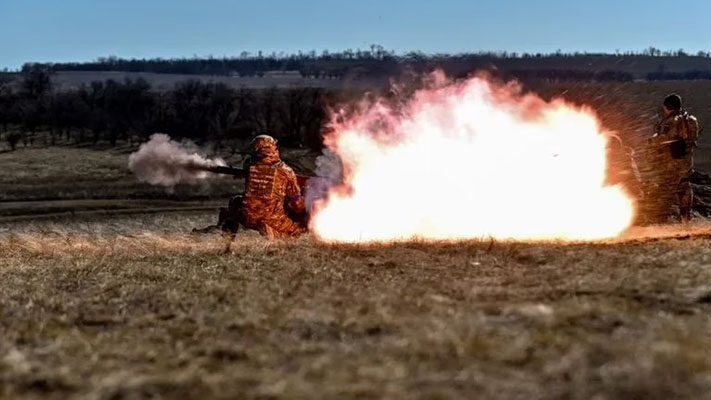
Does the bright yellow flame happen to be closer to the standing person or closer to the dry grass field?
the standing person

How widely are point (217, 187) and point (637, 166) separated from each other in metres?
41.2

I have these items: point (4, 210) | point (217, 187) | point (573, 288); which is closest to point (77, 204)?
point (4, 210)

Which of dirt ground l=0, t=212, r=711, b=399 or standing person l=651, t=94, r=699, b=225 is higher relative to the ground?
standing person l=651, t=94, r=699, b=225

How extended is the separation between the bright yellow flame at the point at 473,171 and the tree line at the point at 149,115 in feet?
138

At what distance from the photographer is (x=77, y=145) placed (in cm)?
9019

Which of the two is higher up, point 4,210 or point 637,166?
point 637,166

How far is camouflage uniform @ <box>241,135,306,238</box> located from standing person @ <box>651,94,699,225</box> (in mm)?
9106

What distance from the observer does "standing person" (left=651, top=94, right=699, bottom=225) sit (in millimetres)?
19906

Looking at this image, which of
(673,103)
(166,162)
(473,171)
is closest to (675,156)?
(673,103)

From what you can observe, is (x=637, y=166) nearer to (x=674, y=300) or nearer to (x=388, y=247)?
(x=388, y=247)

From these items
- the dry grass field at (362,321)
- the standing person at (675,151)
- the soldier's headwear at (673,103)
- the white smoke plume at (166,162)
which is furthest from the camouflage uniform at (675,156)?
the white smoke plume at (166,162)

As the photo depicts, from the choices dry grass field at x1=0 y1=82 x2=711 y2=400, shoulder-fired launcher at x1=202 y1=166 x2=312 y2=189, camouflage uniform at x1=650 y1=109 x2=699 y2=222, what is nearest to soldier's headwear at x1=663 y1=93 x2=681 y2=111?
camouflage uniform at x1=650 y1=109 x2=699 y2=222

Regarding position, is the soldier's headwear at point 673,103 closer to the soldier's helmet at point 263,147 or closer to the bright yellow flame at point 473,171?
the bright yellow flame at point 473,171

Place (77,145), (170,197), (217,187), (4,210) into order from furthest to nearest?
(77,145), (217,187), (170,197), (4,210)
